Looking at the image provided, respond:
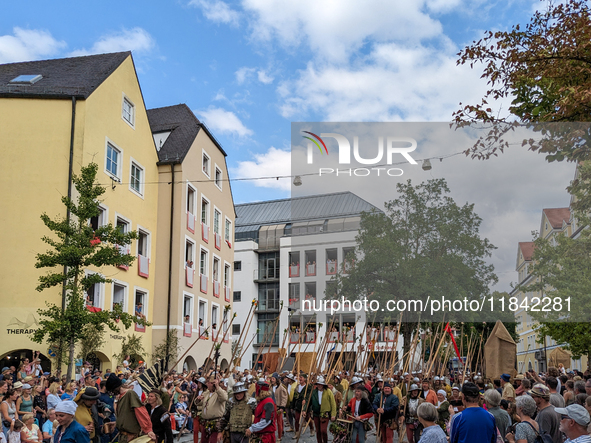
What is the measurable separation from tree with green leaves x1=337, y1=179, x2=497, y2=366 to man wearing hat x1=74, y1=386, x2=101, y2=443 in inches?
792

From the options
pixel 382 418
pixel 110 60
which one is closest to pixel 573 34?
pixel 382 418

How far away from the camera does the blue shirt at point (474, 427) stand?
6812 millimetres

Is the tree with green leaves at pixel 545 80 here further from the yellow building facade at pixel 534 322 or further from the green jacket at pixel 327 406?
the yellow building facade at pixel 534 322

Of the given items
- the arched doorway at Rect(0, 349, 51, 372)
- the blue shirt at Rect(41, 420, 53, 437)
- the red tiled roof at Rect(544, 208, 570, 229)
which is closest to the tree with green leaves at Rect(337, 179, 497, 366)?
the arched doorway at Rect(0, 349, 51, 372)

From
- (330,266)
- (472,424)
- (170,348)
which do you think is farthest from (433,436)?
(330,266)

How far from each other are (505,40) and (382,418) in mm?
8549

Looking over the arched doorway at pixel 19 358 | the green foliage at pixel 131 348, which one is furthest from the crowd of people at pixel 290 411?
the green foliage at pixel 131 348

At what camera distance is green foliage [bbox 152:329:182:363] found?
29391 millimetres

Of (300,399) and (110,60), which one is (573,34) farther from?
(110,60)

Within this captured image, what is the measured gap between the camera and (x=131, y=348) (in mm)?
26453

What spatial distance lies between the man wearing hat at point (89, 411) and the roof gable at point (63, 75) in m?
16.9

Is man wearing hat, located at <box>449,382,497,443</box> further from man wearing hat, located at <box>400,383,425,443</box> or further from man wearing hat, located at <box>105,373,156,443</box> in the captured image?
man wearing hat, located at <box>400,383,425,443</box>

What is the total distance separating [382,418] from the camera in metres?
14.3

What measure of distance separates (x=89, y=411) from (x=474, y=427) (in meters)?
5.63
